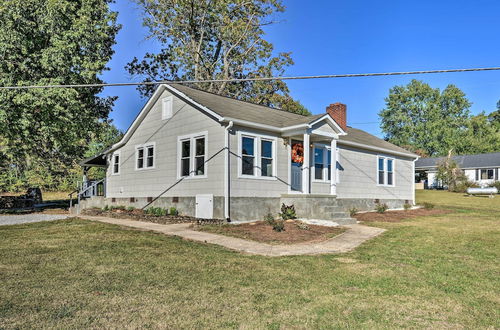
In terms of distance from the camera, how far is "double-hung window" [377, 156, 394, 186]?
21.3 m

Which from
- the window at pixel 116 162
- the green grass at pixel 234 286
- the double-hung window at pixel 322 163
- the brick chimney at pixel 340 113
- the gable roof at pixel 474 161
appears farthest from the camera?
the gable roof at pixel 474 161

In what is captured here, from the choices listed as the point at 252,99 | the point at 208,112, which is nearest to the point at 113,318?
the point at 208,112

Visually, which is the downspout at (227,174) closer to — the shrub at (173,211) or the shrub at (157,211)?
the shrub at (173,211)

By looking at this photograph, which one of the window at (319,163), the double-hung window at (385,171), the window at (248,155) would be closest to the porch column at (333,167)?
the window at (319,163)

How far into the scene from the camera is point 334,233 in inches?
446

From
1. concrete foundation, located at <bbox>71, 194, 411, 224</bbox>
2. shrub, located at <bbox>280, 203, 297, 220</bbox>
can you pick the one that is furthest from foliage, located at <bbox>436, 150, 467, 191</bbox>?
shrub, located at <bbox>280, 203, 297, 220</bbox>

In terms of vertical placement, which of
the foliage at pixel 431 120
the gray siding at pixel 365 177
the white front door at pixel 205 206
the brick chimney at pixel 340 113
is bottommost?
the white front door at pixel 205 206

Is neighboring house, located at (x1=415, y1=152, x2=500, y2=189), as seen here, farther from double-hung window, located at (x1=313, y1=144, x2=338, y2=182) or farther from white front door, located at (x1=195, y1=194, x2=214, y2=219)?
white front door, located at (x1=195, y1=194, x2=214, y2=219)

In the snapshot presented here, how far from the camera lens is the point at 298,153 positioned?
51.4 ft

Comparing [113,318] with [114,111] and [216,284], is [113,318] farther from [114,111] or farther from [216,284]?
[114,111]

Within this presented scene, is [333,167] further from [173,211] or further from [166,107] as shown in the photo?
[166,107]

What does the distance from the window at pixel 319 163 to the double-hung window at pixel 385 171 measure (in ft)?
17.7

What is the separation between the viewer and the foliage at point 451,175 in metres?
39.1

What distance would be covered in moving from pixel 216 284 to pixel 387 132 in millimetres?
69699
